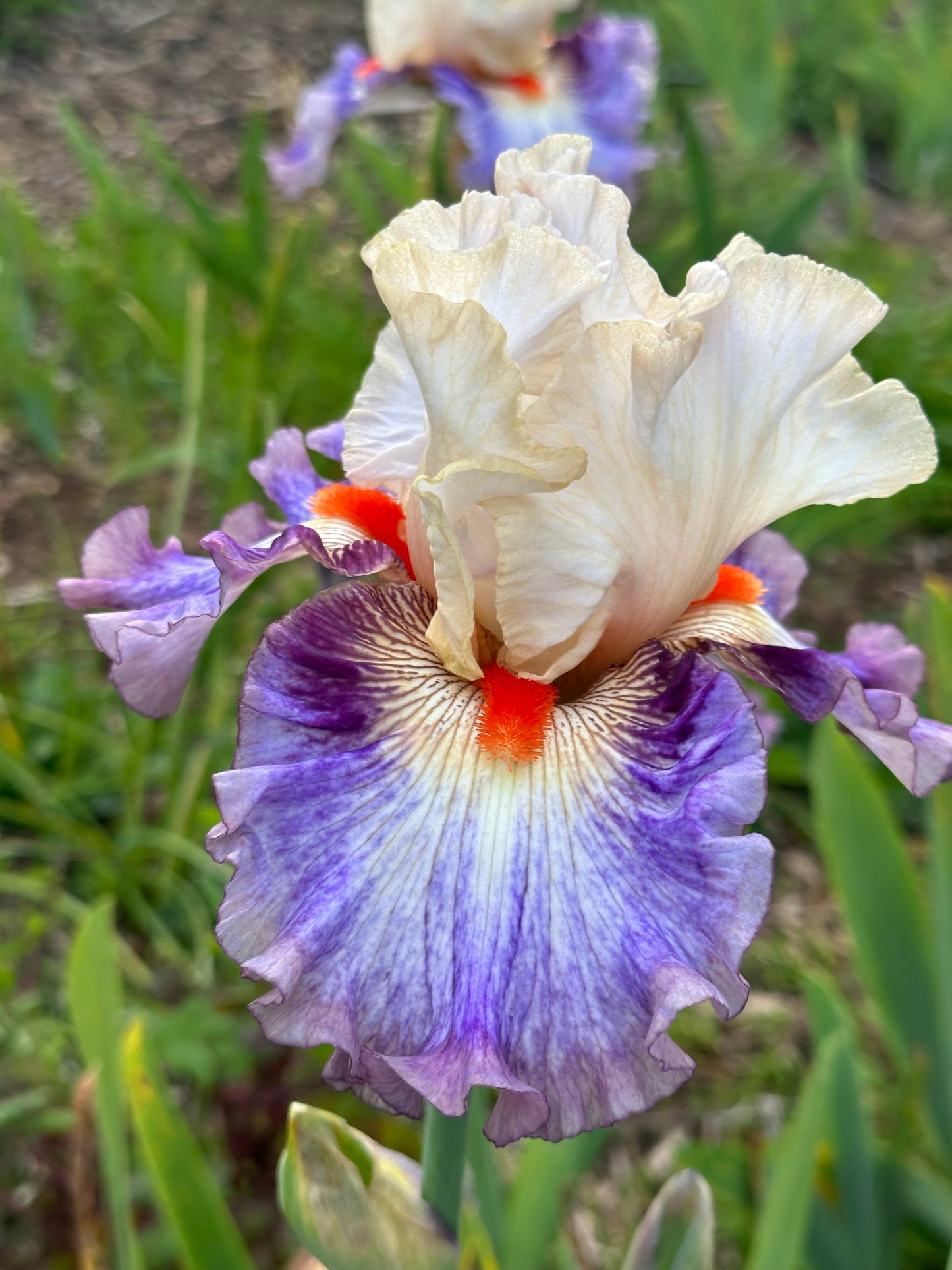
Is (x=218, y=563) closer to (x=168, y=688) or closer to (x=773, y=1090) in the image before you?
(x=168, y=688)

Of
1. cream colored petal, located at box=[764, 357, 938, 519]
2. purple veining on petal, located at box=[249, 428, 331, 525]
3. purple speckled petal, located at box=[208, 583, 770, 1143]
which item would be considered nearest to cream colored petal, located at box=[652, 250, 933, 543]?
cream colored petal, located at box=[764, 357, 938, 519]

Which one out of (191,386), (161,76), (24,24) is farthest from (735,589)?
(24,24)

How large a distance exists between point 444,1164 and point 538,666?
326 millimetres

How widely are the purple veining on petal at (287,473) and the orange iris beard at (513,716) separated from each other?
0.87 feet

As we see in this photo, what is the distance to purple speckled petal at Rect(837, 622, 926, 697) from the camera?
0.80 metres

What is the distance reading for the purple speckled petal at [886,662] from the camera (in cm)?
80

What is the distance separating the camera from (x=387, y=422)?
2.41 ft

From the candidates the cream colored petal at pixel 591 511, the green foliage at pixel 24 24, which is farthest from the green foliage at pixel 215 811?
the green foliage at pixel 24 24

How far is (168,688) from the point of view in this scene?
728mm

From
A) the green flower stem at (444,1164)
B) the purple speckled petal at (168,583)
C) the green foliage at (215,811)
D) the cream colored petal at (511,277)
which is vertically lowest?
the green foliage at (215,811)

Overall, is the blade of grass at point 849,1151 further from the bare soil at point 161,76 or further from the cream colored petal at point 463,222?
the bare soil at point 161,76

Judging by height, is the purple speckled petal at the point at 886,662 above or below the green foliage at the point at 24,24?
above

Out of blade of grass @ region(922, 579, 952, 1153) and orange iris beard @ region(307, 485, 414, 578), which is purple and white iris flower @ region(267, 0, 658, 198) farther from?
orange iris beard @ region(307, 485, 414, 578)

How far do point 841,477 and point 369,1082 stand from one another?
1.57ft
